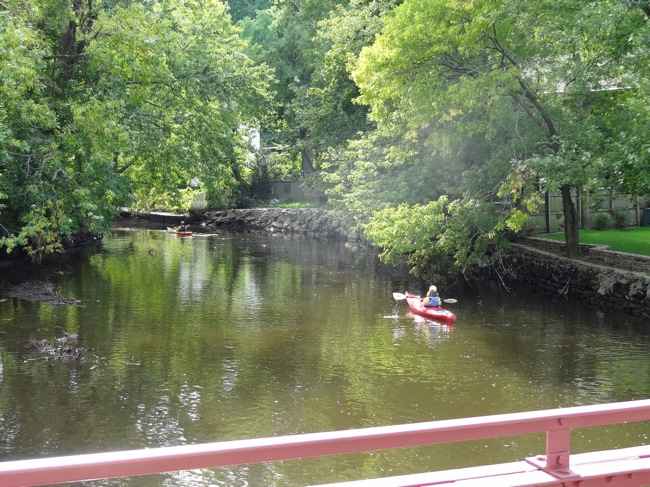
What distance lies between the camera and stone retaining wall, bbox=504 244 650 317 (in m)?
21.2

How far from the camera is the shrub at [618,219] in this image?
99.4 ft

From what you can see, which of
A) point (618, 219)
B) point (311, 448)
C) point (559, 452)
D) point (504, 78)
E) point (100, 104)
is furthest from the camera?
point (618, 219)

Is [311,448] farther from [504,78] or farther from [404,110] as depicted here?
[404,110]

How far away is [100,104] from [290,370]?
909cm

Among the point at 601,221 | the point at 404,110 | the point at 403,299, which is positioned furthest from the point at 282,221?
the point at 403,299

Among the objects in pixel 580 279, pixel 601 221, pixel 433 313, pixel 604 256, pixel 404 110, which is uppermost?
pixel 404 110

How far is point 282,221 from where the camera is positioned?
49438 millimetres

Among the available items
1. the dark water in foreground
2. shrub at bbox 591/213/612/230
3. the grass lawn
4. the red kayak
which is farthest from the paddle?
shrub at bbox 591/213/612/230

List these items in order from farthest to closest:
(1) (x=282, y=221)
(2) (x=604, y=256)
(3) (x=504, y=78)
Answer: (1) (x=282, y=221) → (2) (x=604, y=256) → (3) (x=504, y=78)

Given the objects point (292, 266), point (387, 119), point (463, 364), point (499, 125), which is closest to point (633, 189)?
point (499, 125)

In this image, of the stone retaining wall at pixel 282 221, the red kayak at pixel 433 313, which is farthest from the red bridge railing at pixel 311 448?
the stone retaining wall at pixel 282 221

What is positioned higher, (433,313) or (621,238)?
(621,238)

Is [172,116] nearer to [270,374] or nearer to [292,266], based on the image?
[292,266]

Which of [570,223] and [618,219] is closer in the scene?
[570,223]
